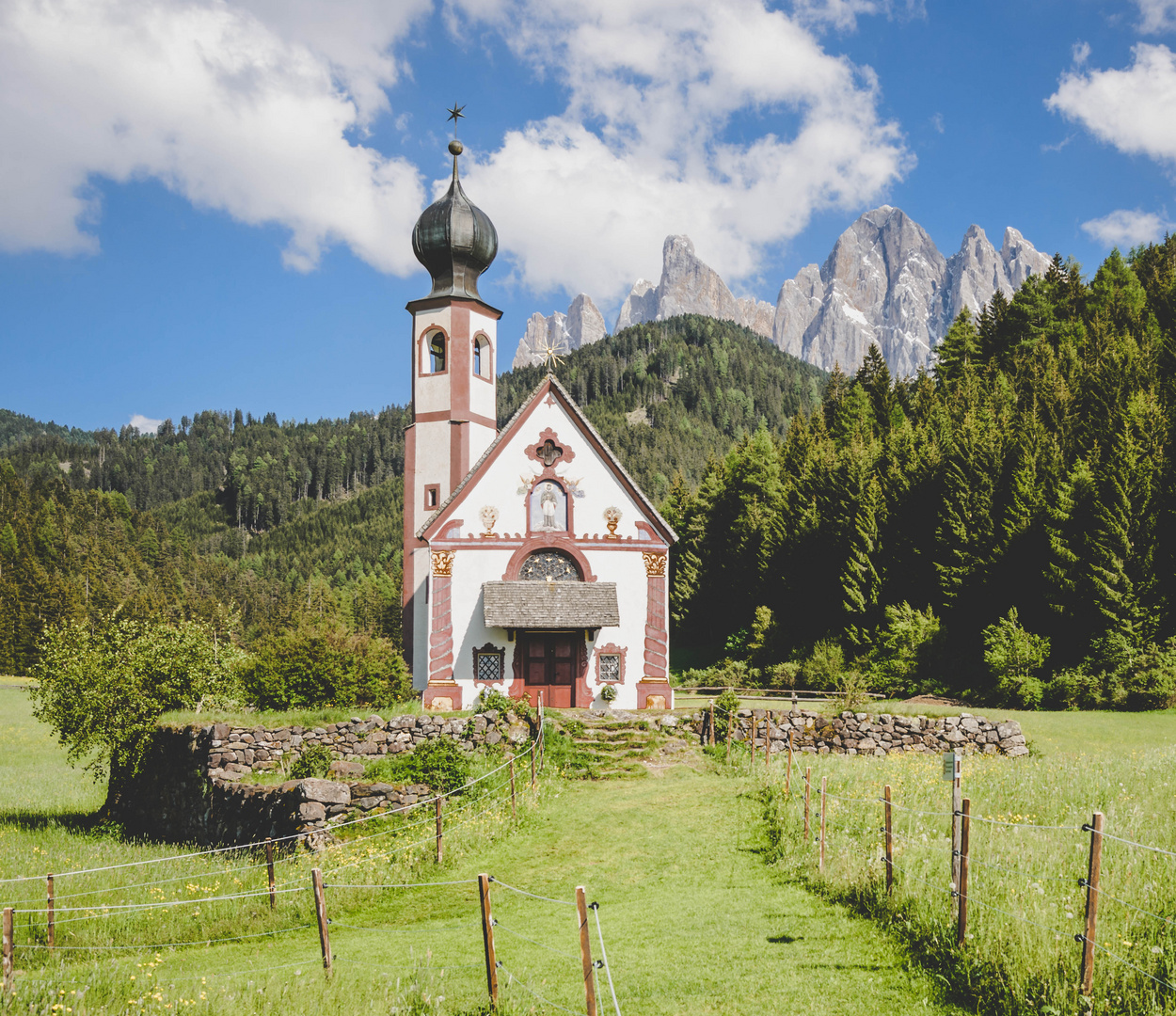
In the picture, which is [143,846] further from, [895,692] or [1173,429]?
[1173,429]

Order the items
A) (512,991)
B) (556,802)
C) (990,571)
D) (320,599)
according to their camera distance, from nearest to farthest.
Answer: (512,991) < (556,802) < (990,571) < (320,599)

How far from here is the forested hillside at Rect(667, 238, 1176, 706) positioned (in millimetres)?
33750

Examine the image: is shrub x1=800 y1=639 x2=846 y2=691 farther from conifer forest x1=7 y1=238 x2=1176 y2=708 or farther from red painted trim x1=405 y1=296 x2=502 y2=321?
red painted trim x1=405 y1=296 x2=502 y2=321

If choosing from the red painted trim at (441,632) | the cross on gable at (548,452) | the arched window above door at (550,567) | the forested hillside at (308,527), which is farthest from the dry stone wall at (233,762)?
the forested hillside at (308,527)

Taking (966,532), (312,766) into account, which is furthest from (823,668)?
(312,766)

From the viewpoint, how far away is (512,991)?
852cm

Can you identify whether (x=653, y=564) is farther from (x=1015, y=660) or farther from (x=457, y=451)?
(x=1015, y=660)

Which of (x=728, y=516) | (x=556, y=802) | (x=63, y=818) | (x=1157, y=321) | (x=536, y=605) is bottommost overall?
(x=63, y=818)

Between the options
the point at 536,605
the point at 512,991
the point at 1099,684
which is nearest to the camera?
the point at 512,991

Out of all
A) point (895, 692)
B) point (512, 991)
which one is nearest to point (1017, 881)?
point (512, 991)

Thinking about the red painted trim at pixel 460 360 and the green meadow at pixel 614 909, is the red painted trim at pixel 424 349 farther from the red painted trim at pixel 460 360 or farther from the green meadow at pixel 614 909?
the green meadow at pixel 614 909

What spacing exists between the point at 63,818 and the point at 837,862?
22204 mm

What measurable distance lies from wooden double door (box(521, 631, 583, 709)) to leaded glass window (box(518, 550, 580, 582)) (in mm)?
1836

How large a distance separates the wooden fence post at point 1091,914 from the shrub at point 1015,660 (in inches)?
1088
